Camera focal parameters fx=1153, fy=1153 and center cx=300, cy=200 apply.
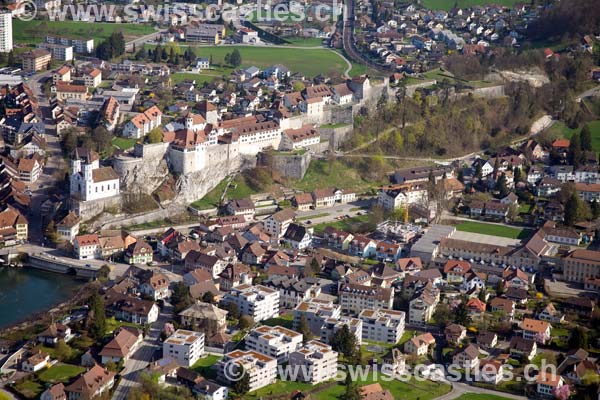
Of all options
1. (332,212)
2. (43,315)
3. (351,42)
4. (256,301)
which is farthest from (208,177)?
(351,42)

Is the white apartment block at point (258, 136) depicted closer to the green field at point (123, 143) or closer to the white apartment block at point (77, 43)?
the green field at point (123, 143)

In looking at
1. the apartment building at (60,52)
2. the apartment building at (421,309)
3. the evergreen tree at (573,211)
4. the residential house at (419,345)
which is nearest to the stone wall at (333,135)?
the evergreen tree at (573,211)

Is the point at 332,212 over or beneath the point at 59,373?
over

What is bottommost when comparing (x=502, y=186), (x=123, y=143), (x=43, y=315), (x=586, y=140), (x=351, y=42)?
(x=43, y=315)

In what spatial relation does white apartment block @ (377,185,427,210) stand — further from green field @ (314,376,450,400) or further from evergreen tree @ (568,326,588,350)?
green field @ (314,376,450,400)

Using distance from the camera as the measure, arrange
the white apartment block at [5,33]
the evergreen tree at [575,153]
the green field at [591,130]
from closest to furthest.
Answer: the evergreen tree at [575,153]
the green field at [591,130]
the white apartment block at [5,33]

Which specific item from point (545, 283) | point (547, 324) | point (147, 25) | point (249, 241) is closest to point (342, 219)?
point (249, 241)

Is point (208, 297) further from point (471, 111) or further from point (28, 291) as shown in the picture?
point (471, 111)

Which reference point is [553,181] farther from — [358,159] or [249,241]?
[249,241]
